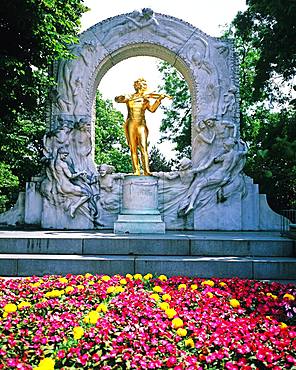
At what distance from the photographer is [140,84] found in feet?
34.8

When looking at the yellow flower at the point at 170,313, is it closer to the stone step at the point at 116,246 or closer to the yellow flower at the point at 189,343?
the yellow flower at the point at 189,343

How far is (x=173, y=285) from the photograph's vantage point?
480 centimetres

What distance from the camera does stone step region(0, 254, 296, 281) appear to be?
20.2 feet

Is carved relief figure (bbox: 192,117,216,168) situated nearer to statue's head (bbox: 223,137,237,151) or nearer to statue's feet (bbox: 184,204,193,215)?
statue's head (bbox: 223,137,237,151)

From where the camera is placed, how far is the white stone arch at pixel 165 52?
11.7 m

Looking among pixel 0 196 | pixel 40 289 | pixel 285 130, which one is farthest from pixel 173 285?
pixel 0 196

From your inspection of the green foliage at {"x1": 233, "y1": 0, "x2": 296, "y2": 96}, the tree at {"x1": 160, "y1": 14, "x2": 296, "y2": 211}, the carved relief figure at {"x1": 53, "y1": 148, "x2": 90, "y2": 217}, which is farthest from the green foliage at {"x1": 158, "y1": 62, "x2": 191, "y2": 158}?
the carved relief figure at {"x1": 53, "y1": 148, "x2": 90, "y2": 217}

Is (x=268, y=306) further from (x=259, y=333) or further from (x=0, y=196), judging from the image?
(x=0, y=196)

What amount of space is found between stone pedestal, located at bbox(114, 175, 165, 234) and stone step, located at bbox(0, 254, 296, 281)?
3098 millimetres

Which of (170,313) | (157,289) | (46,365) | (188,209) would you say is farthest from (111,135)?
(46,365)

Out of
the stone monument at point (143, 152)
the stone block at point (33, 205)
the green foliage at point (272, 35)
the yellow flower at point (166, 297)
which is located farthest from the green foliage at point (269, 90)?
the stone block at point (33, 205)

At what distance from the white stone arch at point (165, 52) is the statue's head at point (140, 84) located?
5.96 feet

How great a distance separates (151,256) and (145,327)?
11.7ft

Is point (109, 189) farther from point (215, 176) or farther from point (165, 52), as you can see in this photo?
point (165, 52)
